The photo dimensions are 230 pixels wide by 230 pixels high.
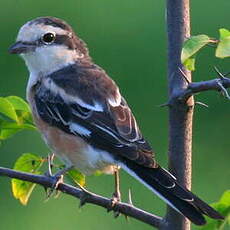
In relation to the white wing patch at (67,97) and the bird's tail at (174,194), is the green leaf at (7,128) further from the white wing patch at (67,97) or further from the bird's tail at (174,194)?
the white wing patch at (67,97)

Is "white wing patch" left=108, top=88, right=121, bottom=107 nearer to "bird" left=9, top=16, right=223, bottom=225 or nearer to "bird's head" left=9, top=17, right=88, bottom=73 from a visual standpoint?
"bird" left=9, top=16, right=223, bottom=225

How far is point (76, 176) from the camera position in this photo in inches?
170

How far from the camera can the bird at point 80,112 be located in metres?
4.26

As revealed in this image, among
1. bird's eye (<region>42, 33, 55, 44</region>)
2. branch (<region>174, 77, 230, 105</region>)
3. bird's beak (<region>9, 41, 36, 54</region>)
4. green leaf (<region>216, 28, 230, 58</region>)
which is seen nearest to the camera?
green leaf (<region>216, 28, 230, 58</region>)

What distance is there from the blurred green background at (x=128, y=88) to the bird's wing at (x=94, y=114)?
2043mm

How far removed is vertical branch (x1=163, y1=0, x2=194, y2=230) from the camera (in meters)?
3.66

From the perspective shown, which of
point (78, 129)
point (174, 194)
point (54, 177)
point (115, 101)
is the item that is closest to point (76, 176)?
point (54, 177)

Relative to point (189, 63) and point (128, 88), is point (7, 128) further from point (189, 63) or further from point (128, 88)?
point (128, 88)

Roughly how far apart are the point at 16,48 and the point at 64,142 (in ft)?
2.08

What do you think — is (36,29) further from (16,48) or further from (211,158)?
(211,158)

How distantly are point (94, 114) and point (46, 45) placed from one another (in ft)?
2.35

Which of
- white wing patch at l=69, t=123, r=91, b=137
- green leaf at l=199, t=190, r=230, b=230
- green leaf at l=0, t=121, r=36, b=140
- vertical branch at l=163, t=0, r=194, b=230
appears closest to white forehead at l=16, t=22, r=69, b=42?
white wing patch at l=69, t=123, r=91, b=137

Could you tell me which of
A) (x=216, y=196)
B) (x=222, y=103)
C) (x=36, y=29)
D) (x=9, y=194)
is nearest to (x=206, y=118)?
(x=222, y=103)

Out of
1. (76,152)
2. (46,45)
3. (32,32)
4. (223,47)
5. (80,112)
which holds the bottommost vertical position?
(76,152)
